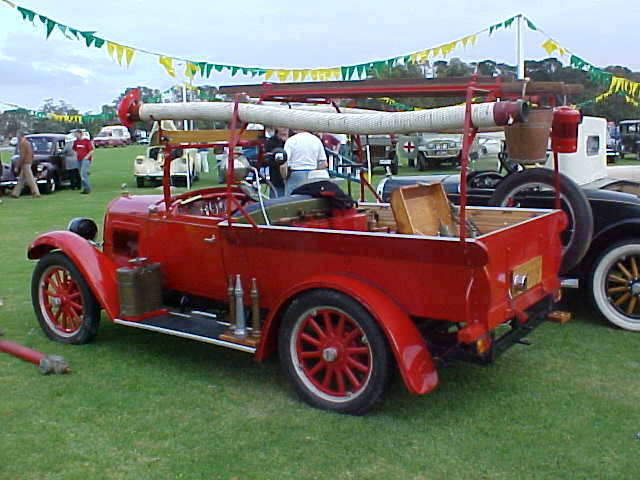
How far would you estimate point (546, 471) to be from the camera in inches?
129

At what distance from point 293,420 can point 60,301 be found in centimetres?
238

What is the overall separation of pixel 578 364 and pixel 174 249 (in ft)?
9.75

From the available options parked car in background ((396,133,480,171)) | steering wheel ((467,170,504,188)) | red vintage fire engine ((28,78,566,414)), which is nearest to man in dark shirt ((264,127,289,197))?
steering wheel ((467,170,504,188))

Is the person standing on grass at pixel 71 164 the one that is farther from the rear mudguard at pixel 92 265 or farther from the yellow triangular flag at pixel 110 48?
the rear mudguard at pixel 92 265

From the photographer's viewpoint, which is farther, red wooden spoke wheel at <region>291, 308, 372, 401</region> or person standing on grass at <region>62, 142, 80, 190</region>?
person standing on grass at <region>62, 142, 80, 190</region>

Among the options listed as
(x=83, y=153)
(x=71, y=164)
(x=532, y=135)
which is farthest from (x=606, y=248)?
(x=71, y=164)

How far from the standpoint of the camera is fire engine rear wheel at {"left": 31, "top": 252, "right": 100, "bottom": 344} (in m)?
5.05

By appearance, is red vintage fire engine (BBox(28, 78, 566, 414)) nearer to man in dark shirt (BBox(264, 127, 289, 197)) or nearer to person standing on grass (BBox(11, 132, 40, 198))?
man in dark shirt (BBox(264, 127, 289, 197))

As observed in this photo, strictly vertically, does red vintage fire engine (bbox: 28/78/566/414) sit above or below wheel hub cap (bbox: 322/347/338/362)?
above

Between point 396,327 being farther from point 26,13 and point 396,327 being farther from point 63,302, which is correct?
point 26,13

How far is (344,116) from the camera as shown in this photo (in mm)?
3758

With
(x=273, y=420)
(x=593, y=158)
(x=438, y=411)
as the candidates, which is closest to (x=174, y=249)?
(x=273, y=420)

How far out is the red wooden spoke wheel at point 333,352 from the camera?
3.82m

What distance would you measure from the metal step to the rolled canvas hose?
1.38 metres
